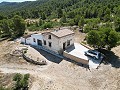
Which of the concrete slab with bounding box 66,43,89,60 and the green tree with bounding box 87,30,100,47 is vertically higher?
the green tree with bounding box 87,30,100,47

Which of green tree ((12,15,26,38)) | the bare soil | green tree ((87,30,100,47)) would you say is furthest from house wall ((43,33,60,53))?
green tree ((12,15,26,38))

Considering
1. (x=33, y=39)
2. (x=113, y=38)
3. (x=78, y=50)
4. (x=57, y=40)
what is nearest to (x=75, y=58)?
(x=78, y=50)

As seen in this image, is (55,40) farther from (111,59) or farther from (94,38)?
(111,59)

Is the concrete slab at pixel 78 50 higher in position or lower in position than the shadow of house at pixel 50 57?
higher

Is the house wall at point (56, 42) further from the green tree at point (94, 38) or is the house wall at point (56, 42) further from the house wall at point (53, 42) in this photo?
the green tree at point (94, 38)

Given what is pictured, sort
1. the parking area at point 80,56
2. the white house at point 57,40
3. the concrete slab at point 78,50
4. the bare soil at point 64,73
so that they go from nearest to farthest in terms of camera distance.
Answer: the bare soil at point 64,73
the parking area at point 80,56
the concrete slab at point 78,50
the white house at point 57,40

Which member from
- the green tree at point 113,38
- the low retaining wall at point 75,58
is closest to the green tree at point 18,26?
the low retaining wall at point 75,58

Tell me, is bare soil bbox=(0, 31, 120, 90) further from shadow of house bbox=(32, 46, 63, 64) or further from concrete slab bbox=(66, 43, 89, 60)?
concrete slab bbox=(66, 43, 89, 60)
